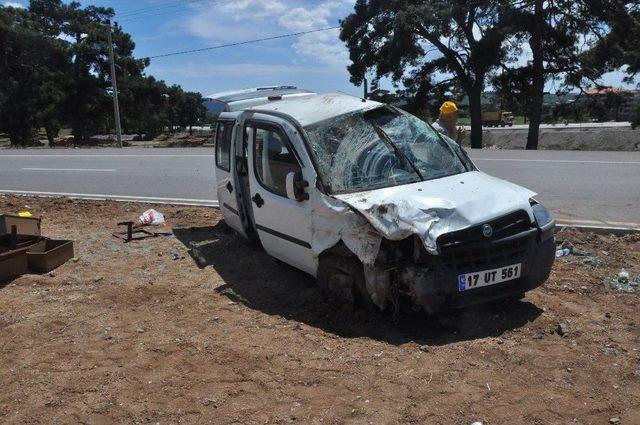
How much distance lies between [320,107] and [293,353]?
8.24 ft

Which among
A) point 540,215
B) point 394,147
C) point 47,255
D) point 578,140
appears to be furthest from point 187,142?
point 540,215

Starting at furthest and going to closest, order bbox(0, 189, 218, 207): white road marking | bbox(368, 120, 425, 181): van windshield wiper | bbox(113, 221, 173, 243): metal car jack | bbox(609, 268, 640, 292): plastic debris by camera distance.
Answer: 1. bbox(0, 189, 218, 207): white road marking
2. bbox(113, 221, 173, 243): metal car jack
3. bbox(609, 268, 640, 292): plastic debris
4. bbox(368, 120, 425, 181): van windshield wiper

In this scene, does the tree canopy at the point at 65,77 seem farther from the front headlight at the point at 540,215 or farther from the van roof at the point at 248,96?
the front headlight at the point at 540,215

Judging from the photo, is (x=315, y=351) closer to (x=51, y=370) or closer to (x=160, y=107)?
(x=51, y=370)

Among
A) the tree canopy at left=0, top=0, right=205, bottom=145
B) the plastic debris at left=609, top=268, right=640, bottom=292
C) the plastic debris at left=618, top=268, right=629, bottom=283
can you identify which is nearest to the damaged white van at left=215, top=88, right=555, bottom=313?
the plastic debris at left=609, top=268, right=640, bottom=292

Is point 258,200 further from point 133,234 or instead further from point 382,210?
point 133,234

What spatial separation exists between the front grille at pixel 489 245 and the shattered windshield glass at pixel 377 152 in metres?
0.87

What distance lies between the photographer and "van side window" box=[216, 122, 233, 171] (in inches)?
268

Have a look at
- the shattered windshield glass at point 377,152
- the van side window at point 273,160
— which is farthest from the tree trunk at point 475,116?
the van side window at point 273,160

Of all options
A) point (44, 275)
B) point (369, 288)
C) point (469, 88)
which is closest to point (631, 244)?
point (369, 288)

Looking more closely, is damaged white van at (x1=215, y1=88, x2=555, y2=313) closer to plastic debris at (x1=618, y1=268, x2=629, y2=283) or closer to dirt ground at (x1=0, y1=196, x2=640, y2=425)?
dirt ground at (x1=0, y1=196, x2=640, y2=425)

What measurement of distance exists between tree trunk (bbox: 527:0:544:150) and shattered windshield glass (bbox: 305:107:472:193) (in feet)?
95.9

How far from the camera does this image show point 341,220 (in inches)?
181

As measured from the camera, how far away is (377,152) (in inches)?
202
